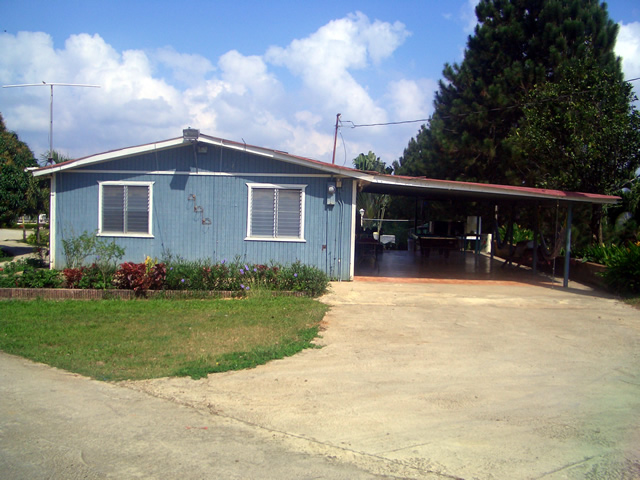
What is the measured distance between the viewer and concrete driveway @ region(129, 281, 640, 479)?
4.23 metres

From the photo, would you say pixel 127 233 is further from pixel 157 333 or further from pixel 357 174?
pixel 157 333

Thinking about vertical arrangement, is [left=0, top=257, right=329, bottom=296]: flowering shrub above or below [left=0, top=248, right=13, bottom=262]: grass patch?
above

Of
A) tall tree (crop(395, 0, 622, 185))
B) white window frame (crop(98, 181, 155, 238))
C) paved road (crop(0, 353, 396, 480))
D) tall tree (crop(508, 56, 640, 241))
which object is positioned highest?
tall tree (crop(395, 0, 622, 185))

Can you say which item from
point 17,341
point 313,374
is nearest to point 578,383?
point 313,374

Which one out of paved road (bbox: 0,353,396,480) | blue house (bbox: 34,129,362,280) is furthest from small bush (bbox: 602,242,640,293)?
paved road (bbox: 0,353,396,480)

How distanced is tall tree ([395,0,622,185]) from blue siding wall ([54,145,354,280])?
Answer: 9.72 meters

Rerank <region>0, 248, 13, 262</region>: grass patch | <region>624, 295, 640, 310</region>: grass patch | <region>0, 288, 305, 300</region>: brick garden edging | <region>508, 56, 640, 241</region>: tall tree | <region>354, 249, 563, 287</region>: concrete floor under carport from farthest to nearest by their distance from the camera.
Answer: <region>0, 248, 13, 262</region>: grass patch
<region>354, 249, 563, 287</region>: concrete floor under carport
<region>508, 56, 640, 241</region>: tall tree
<region>624, 295, 640, 310</region>: grass patch
<region>0, 288, 305, 300</region>: brick garden edging

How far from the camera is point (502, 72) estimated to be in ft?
68.9

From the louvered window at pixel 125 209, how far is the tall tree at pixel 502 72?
1322 centimetres

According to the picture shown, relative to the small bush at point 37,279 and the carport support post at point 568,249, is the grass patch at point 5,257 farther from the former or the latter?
the carport support post at point 568,249

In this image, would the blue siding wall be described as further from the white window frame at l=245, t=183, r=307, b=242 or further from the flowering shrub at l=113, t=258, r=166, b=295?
the flowering shrub at l=113, t=258, r=166, b=295

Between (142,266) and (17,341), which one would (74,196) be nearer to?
(142,266)

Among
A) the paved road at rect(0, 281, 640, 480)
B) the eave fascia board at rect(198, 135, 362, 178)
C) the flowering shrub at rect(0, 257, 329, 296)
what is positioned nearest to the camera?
the paved road at rect(0, 281, 640, 480)

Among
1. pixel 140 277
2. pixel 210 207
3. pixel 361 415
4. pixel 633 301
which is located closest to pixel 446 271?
pixel 633 301
